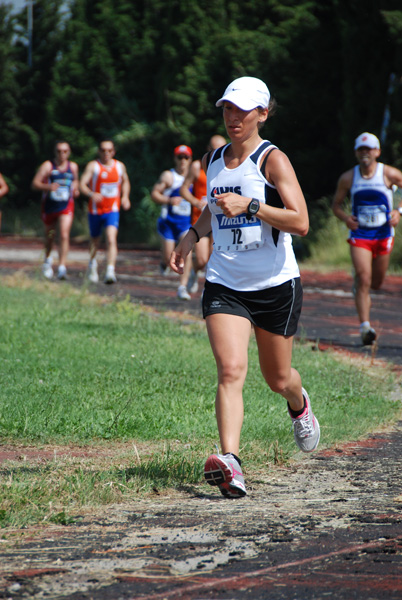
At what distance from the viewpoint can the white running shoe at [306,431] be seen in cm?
546

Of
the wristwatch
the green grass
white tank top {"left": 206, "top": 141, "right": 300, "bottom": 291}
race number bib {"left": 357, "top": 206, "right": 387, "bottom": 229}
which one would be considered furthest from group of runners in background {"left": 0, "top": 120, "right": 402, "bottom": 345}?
the wristwatch

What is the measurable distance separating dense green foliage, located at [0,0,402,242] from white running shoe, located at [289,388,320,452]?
681 inches

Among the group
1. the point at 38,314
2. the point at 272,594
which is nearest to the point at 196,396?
the point at 272,594

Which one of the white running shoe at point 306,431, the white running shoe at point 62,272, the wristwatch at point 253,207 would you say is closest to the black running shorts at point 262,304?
the wristwatch at point 253,207

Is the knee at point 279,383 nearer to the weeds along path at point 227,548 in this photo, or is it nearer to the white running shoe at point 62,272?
the weeds along path at point 227,548

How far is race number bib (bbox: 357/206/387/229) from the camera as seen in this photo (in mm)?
10344

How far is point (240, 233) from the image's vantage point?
488 cm

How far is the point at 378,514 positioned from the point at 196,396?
2.69m

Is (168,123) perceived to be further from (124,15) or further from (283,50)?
(124,15)

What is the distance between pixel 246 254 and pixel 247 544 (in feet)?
5.06

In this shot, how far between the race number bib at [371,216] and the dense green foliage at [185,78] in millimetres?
11959

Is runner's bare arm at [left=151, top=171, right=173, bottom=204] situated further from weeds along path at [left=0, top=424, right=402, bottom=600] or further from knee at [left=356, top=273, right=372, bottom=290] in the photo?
weeds along path at [left=0, top=424, right=402, bottom=600]

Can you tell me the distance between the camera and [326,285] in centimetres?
1819

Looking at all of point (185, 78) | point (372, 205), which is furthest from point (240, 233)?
point (185, 78)
